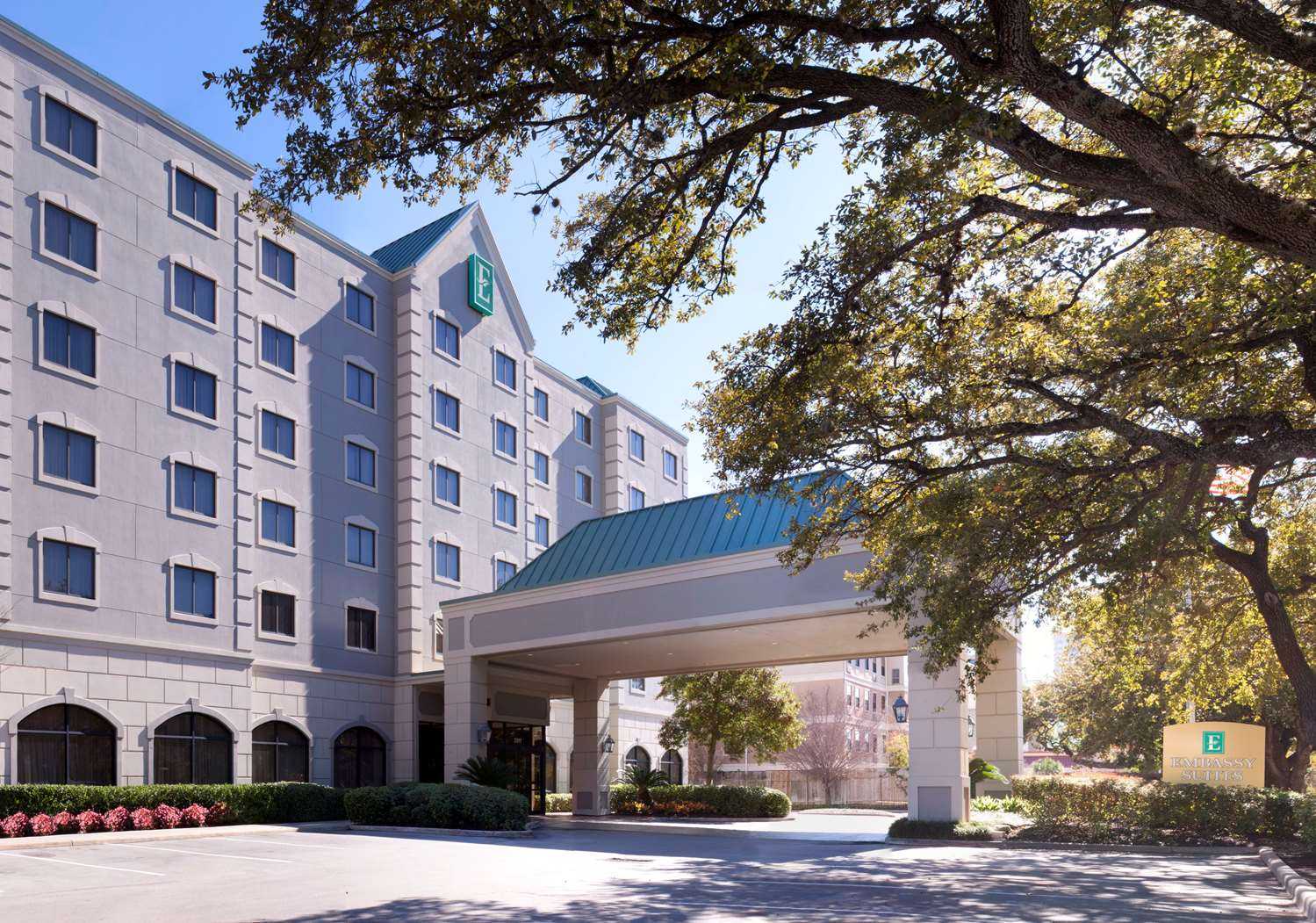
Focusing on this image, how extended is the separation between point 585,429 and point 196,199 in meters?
21.7

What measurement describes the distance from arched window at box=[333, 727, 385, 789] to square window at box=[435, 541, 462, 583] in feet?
19.1

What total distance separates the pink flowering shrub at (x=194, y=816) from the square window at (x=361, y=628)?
880cm

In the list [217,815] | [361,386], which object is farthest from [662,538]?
[217,815]

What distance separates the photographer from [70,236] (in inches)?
1085

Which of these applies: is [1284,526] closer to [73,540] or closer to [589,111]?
[589,111]

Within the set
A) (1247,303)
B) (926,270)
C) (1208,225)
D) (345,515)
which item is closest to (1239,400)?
(1247,303)

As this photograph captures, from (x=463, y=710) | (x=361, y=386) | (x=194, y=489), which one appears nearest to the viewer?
(x=194, y=489)

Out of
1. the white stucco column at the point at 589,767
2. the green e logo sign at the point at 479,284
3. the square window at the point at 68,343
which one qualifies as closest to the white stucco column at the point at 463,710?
the white stucco column at the point at 589,767

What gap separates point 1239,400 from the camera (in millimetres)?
14969

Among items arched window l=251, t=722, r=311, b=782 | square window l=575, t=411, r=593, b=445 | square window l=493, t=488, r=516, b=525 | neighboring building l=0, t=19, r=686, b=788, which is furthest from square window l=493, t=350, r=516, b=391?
arched window l=251, t=722, r=311, b=782

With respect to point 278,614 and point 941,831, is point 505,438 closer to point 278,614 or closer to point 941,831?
point 278,614

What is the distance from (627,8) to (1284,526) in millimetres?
17849

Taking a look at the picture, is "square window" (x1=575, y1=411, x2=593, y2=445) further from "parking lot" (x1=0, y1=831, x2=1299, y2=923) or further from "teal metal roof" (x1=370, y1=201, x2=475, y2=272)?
"parking lot" (x1=0, y1=831, x2=1299, y2=923)

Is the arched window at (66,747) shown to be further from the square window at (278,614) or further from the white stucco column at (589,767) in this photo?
the white stucco column at (589,767)
